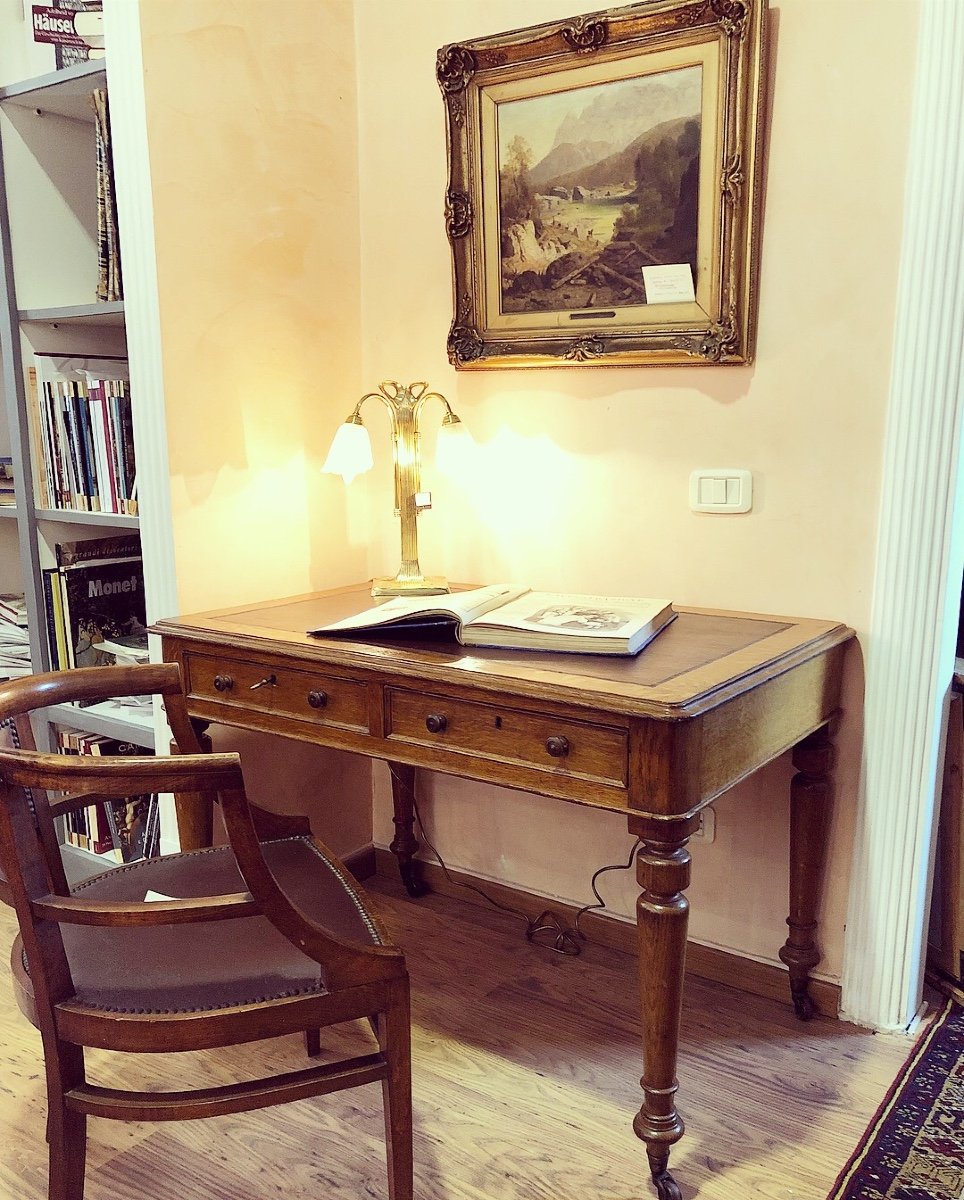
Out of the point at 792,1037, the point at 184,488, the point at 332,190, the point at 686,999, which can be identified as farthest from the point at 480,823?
the point at 332,190

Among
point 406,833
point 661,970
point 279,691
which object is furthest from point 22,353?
point 661,970

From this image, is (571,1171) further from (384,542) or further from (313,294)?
(313,294)

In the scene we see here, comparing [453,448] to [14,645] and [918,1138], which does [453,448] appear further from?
[918,1138]

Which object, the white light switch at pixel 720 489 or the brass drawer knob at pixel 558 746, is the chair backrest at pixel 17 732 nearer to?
the brass drawer knob at pixel 558 746

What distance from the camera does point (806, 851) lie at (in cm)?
185

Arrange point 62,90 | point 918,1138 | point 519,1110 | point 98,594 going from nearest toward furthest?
point 918,1138 → point 519,1110 → point 62,90 → point 98,594

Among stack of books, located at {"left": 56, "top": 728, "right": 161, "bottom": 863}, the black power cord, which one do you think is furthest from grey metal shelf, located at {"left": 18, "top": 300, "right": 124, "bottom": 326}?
the black power cord

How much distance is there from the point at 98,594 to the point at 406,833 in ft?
3.12

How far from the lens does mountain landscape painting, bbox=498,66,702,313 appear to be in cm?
186

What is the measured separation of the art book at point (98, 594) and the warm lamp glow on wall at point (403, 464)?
0.73 meters

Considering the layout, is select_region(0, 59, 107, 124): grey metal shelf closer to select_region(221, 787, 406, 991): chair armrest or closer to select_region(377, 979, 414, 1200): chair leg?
select_region(221, 787, 406, 991): chair armrest

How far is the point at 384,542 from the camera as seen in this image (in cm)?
246

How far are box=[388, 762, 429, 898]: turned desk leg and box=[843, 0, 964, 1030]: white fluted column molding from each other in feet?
3.41

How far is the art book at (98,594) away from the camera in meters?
2.36
